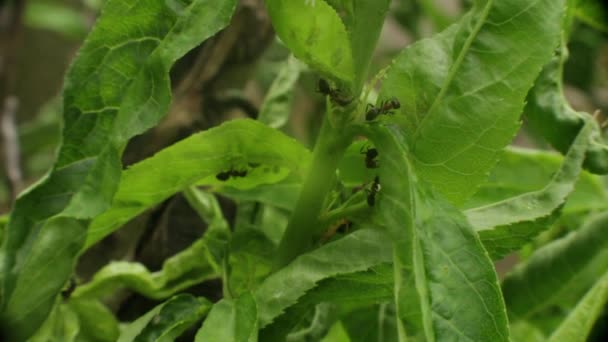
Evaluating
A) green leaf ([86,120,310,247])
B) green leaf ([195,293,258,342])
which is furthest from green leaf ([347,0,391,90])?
green leaf ([195,293,258,342])

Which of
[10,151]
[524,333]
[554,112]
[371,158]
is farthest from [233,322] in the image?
[10,151]

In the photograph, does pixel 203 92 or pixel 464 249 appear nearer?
pixel 464 249

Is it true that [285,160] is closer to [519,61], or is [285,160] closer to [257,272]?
[257,272]

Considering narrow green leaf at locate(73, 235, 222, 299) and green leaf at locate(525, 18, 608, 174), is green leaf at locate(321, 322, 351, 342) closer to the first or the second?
narrow green leaf at locate(73, 235, 222, 299)

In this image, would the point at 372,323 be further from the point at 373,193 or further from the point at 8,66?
the point at 8,66

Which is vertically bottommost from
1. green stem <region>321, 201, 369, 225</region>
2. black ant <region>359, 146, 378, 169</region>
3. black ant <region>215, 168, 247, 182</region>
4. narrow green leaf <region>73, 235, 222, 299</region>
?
narrow green leaf <region>73, 235, 222, 299</region>

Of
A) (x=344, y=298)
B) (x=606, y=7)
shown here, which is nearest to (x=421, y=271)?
(x=344, y=298)
